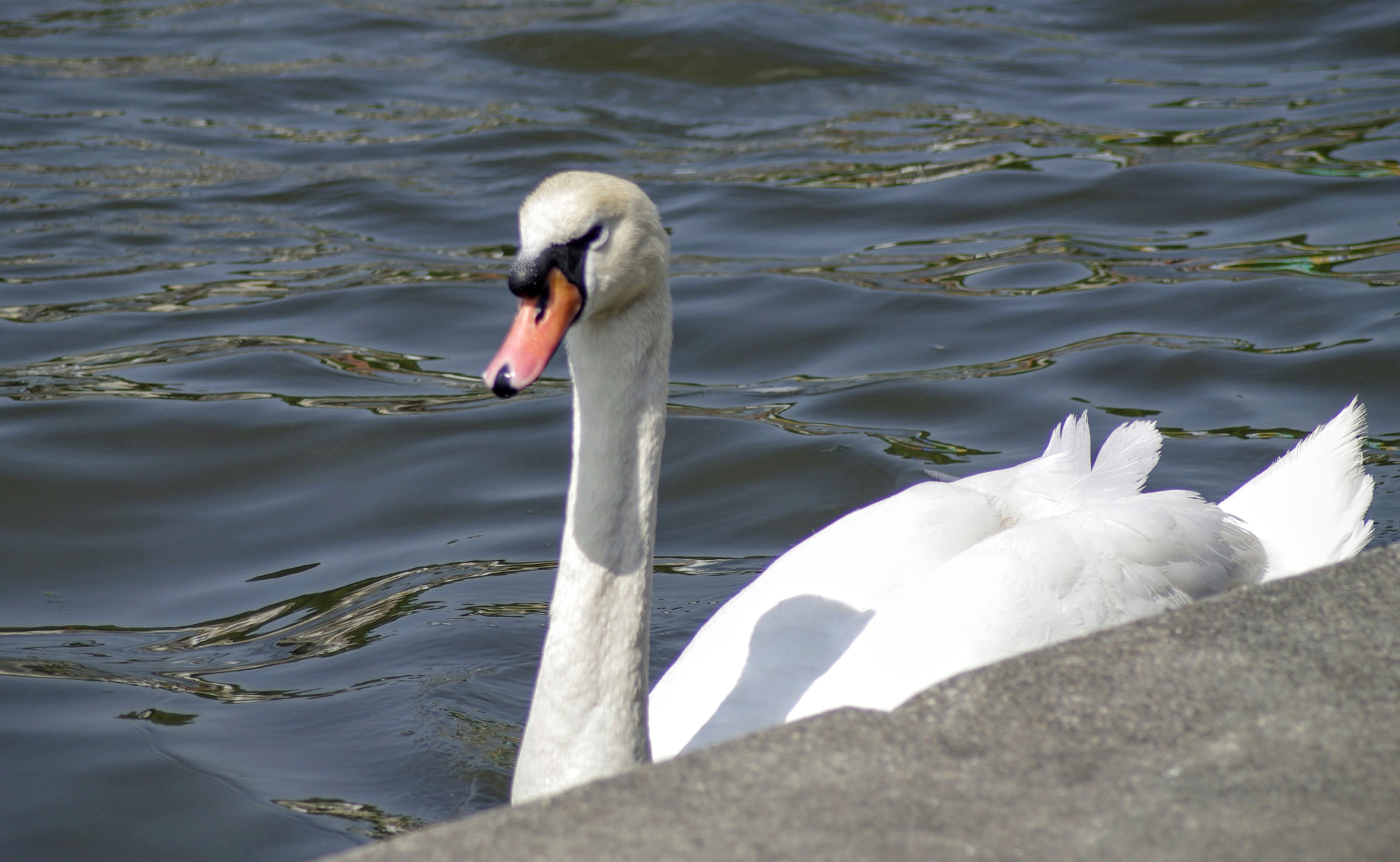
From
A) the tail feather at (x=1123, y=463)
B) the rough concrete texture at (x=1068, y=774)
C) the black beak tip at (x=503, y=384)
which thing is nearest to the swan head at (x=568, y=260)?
the black beak tip at (x=503, y=384)

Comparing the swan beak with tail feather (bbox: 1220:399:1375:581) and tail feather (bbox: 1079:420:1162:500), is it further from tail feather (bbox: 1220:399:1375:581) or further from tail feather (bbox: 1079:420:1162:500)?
tail feather (bbox: 1220:399:1375:581)

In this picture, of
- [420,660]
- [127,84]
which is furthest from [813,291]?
[127,84]

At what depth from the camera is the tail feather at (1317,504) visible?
405 centimetres

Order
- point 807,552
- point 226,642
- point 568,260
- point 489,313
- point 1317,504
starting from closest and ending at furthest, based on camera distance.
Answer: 1. point 568,260
2. point 807,552
3. point 1317,504
4. point 226,642
5. point 489,313

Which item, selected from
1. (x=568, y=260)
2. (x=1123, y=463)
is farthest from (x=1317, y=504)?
(x=568, y=260)

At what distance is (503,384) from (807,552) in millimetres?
1544

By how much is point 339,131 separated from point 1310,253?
6031mm

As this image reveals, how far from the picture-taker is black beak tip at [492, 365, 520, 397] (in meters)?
2.30

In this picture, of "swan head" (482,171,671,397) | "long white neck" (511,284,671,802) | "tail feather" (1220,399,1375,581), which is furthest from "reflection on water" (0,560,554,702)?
"tail feather" (1220,399,1375,581)

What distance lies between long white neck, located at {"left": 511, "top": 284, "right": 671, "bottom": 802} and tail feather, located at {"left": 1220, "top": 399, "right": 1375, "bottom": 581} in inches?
77.4

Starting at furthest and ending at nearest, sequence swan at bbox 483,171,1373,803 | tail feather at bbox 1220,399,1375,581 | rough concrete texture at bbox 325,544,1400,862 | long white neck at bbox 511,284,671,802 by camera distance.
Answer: tail feather at bbox 1220,399,1375,581
long white neck at bbox 511,284,671,802
swan at bbox 483,171,1373,803
rough concrete texture at bbox 325,544,1400,862

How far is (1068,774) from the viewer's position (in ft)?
5.86

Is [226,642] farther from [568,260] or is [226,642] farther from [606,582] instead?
[568,260]

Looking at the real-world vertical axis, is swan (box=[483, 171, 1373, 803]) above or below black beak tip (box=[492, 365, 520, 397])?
below
